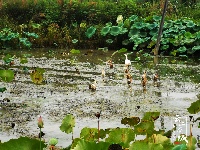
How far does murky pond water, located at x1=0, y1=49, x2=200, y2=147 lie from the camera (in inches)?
192

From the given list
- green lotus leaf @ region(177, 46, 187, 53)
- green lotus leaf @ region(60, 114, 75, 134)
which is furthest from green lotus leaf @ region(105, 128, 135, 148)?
green lotus leaf @ region(177, 46, 187, 53)

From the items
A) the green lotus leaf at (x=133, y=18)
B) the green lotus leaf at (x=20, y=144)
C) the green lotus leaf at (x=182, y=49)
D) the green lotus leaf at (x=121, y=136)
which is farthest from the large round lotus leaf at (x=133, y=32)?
the green lotus leaf at (x=20, y=144)

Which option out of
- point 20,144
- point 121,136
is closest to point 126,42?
point 121,136

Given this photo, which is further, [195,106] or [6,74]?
[6,74]

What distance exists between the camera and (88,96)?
20.4 feet

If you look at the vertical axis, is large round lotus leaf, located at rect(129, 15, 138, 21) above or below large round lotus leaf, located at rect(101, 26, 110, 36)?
above

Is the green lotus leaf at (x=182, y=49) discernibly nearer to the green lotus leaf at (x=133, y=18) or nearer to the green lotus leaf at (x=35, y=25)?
the green lotus leaf at (x=133, y=18)

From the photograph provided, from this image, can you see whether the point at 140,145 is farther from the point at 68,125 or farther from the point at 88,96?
the point at 88,96

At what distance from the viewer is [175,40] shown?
11164 millimetres

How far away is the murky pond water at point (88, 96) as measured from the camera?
4.88 metres

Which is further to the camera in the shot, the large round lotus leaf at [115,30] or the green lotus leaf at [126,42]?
the large round lotus leaf at [115,30]

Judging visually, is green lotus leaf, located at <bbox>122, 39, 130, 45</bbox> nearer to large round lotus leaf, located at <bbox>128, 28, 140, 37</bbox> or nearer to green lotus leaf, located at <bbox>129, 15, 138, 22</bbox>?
large round lotus leaf, located at <bbox>128, 28, 140, 37</bbox>

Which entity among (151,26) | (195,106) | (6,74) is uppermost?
(151,26)

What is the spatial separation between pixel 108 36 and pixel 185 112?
7164 mm
